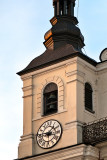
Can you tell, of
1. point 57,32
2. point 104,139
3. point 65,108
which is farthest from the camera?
point 57,32

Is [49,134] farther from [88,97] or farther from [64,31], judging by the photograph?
[64,31]

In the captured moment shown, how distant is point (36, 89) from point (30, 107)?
0.85m

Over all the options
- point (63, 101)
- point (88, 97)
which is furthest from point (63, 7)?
point (63, 101)

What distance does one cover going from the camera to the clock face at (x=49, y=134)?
83.1 feet

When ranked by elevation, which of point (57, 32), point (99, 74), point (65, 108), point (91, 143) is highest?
point (57, 32)

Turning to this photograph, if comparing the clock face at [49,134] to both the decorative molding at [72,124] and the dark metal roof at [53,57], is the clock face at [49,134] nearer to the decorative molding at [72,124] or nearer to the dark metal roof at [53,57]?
the decorative molding at [72,124]

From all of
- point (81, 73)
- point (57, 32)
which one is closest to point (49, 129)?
point (81, 73)

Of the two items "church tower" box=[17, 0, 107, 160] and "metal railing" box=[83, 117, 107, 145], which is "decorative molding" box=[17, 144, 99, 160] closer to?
"church tower" box=[17, 0, 107, 160]

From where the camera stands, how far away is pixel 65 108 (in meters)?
25.6

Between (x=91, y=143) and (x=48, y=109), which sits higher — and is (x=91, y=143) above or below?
below

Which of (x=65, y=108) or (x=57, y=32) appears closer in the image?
(x=65, y=108)

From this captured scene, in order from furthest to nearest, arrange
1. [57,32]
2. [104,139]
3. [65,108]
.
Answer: [57,32] < [65,108] < [104,139]

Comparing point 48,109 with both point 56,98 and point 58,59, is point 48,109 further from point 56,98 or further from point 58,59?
point 58,59

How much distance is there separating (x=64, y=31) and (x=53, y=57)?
154 cm
